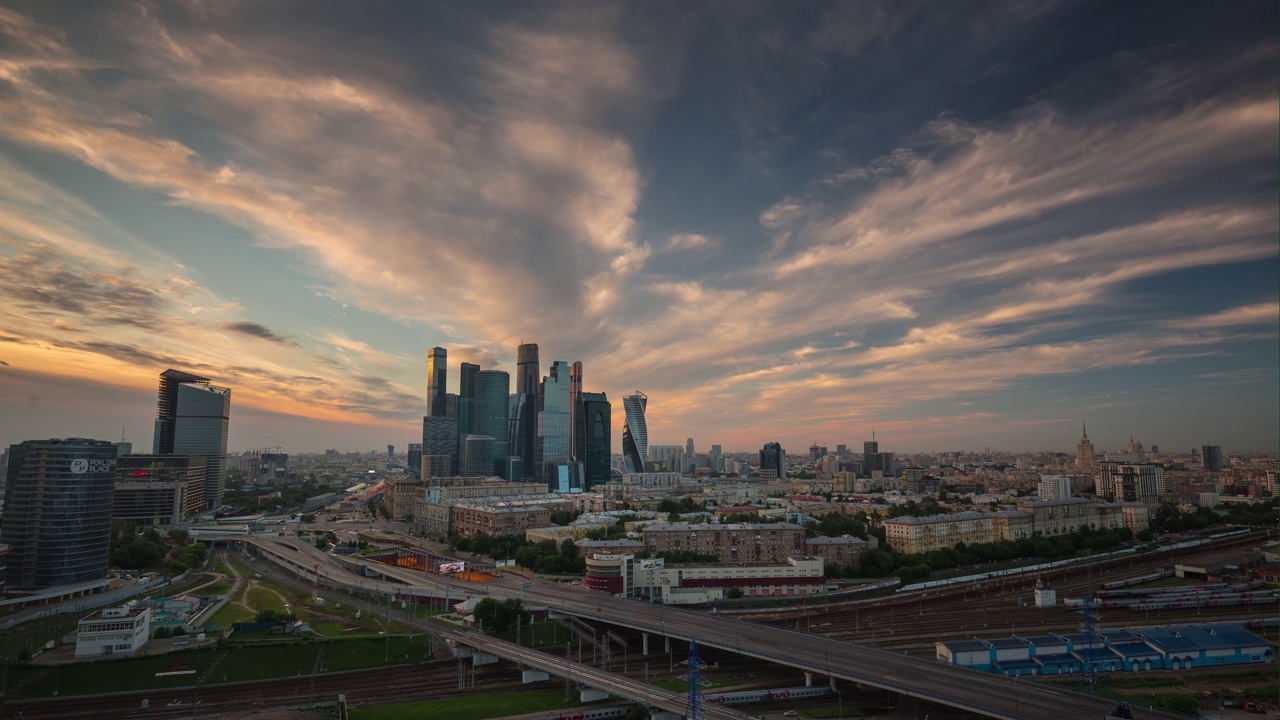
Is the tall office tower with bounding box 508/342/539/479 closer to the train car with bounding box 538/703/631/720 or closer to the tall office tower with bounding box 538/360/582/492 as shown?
the tall office tower with bounding box 538/360/582/492

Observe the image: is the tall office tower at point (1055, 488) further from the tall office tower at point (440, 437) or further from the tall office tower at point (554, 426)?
the tall office tower at point (440, 437)

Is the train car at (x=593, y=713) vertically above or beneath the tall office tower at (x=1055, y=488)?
beneath

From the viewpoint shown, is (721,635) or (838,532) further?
(838,532)

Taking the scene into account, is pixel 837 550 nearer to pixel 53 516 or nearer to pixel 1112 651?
pixel 1112 651

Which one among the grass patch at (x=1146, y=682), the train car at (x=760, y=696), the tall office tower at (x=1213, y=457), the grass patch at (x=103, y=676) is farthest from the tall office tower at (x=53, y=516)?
the tall office tower at (x=1213, y=457)

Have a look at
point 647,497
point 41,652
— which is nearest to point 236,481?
point 647,497

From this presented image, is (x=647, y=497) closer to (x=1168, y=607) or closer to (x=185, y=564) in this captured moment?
(x=185, y=564)
